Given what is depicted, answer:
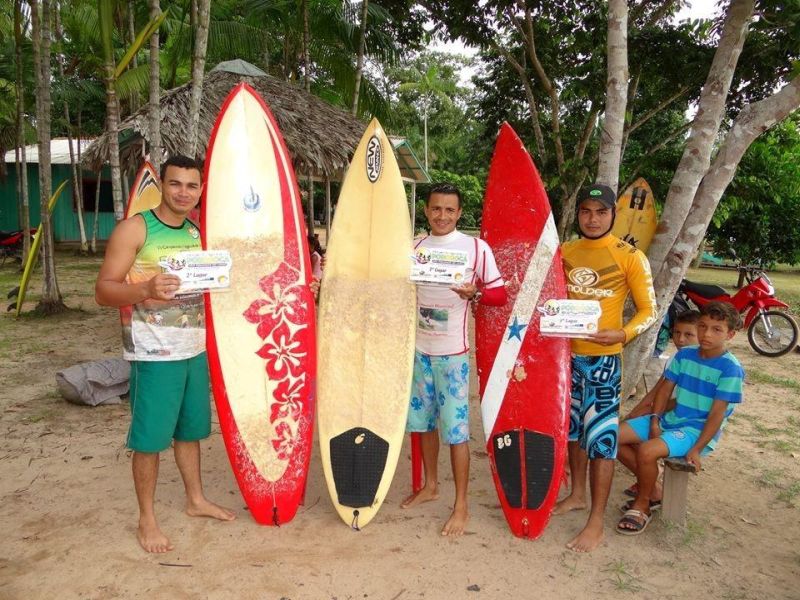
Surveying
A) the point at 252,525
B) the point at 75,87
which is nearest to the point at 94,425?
the point at 252,525

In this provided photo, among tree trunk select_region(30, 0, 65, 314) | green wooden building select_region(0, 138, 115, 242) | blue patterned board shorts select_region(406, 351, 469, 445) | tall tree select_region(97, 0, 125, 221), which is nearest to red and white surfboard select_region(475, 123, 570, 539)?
blue patterned board shorts select_region(406, 351, 469, 445)

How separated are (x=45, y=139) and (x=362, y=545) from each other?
6.23 m

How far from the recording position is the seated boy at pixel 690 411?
2.27 m

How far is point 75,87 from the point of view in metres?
11.0

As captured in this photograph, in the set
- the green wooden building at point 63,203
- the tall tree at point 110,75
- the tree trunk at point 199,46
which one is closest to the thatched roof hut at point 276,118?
the tall tree at point 110,75

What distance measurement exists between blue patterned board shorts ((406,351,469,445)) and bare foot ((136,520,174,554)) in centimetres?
109

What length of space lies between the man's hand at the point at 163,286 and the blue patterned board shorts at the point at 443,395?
1029 mm

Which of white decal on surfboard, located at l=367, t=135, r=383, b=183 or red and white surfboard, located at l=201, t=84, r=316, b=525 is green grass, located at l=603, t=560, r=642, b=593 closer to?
red and white surfboard, located at l=201, t=84, r=316, b=525

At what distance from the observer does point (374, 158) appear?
114 inches

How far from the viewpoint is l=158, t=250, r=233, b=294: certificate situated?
6.46 ft

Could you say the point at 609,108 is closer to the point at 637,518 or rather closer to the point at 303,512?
the point at 637,518

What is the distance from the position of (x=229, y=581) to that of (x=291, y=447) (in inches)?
26.2

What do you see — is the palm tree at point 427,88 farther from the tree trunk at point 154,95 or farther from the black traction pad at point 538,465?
the black traction pad at point 538,465

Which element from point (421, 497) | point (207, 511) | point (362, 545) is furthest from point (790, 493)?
point (207, 511)
